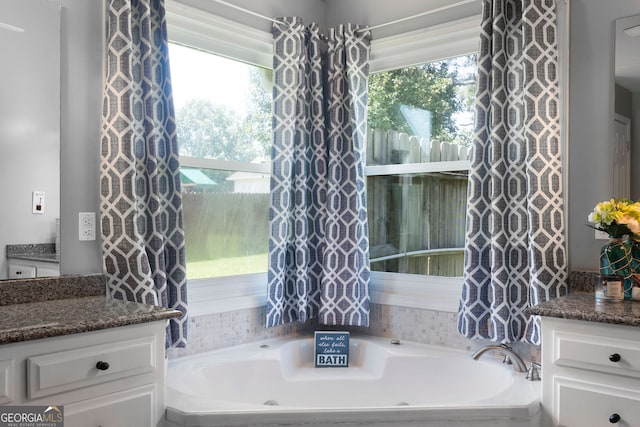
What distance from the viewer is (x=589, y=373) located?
1952 millimetres

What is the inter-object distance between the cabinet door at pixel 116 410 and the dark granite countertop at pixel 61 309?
23 centimetres

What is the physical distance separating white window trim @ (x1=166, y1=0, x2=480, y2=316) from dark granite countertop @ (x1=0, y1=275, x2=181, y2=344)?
639 mm

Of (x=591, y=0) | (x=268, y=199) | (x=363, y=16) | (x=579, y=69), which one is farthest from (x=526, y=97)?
(x=268, y=199)

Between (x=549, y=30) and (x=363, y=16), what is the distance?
3.83 ft

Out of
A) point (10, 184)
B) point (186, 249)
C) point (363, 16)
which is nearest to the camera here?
point (10, 184)

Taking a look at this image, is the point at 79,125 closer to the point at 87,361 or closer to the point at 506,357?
the point at 87,361

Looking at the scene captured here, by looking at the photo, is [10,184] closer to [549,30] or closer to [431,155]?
[431,155]

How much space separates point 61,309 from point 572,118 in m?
2.25

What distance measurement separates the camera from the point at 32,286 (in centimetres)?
213

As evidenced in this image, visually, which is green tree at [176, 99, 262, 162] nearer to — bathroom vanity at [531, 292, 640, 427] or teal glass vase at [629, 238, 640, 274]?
bathroom vanity at [531, 292, 640, 427]

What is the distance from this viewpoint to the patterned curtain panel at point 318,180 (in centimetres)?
304

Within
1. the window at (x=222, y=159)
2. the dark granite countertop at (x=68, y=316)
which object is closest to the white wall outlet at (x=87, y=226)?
the dark granite countertop at (x=68, y=316)

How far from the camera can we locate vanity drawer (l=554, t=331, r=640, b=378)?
186cm

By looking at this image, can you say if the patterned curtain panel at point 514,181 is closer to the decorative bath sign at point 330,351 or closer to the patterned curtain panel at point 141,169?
the decorative bath sign at point 330,351
